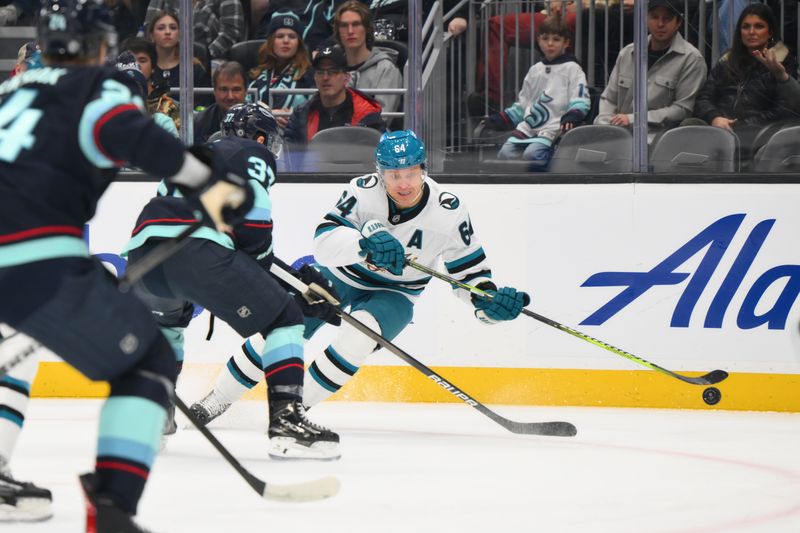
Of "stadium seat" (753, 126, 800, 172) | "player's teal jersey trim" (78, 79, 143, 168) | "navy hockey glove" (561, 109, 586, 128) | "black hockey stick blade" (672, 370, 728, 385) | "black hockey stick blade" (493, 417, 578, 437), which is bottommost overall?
"black hockey stick blade" (493, 417, 578, 437)

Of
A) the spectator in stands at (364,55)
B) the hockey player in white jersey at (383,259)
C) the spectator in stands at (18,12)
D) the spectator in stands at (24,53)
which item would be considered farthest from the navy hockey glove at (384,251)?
the spectator in stands at (18,12)

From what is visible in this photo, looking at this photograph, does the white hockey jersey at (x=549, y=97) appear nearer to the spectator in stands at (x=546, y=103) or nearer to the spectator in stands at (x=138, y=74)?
the spectator in stands at (x=546, y=103)

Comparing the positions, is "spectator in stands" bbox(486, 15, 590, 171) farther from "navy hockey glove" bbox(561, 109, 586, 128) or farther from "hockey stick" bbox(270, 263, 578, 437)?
"hockey stick" bbox(270, 263, 578, 437)

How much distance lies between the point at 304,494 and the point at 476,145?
2932 millimetres

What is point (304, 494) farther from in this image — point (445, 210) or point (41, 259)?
point (445, 210)

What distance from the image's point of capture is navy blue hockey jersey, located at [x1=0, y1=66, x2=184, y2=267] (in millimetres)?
2029

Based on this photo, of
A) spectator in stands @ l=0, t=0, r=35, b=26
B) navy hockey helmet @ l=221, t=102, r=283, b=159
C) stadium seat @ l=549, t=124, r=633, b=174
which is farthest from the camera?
spectator in stands @ l=0, t=0, r=35, b=26

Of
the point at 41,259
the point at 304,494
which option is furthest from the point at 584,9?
the point at 41,259

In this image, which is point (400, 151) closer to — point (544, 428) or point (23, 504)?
point (544, 428)

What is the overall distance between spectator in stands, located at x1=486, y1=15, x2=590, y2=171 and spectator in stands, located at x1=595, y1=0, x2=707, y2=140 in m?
0.12

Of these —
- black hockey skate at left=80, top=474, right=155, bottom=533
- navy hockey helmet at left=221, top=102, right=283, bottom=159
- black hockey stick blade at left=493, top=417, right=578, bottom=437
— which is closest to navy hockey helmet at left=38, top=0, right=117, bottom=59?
black hockey skate at left=80, top=474, right=155, bottom=533

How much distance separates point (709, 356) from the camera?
4965 mm

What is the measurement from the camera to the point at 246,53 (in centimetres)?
553

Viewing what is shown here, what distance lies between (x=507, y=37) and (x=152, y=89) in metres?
1.52
